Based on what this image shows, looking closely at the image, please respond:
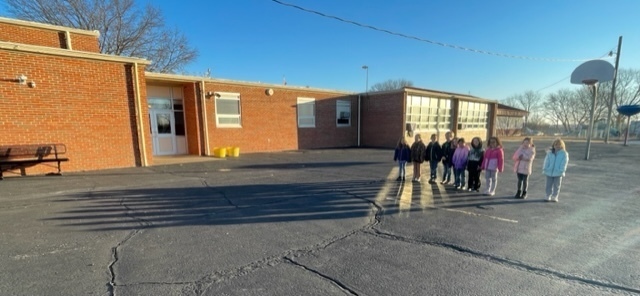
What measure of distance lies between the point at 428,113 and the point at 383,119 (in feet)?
13.3

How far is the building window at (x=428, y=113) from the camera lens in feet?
61.4

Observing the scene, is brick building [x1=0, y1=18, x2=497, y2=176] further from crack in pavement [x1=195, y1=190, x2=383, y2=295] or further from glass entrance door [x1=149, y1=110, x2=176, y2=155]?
crack in pavement [x1=195, y1=190, x2=383, y2=295]

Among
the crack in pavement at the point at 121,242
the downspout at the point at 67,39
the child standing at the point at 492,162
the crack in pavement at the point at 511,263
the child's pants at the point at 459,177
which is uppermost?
the downspout at the point at 67,39

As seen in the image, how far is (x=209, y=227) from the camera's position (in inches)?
166

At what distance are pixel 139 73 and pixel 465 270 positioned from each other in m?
11.9

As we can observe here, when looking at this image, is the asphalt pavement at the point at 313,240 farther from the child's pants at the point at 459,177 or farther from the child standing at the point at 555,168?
the child's pants at the point at 459,177

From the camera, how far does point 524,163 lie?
600 centimetres

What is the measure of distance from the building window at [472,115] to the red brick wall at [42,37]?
84.0 feet

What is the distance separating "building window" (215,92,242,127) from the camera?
1382cm

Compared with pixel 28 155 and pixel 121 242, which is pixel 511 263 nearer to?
pixel 121 242

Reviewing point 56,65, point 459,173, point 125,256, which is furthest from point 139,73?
point 459,173

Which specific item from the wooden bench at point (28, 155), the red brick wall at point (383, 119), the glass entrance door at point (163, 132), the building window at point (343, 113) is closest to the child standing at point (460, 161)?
the red brick wall at point (383, 119)

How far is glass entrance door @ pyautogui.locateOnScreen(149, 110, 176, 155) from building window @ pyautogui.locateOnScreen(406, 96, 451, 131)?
14.6 meters

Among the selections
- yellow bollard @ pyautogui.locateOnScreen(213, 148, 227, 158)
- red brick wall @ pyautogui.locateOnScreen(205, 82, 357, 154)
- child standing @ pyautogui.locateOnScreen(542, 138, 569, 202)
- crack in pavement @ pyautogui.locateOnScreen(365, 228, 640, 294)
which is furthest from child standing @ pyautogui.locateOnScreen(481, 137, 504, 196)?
red brick wall @ pyautogui.locateOnScreen(205, 82, 357, 154)
